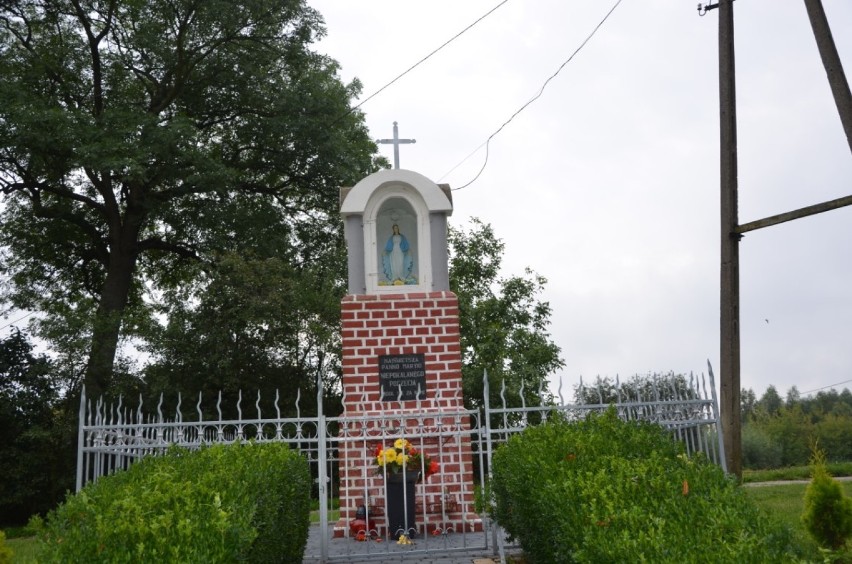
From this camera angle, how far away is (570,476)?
390 cm

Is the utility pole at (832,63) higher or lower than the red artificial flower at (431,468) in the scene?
higher

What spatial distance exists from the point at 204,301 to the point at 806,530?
1335 centimetres

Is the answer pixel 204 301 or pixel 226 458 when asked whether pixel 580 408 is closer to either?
pixel 226 458

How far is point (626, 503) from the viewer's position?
3451mm

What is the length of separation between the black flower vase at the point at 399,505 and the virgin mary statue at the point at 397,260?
2596 mm

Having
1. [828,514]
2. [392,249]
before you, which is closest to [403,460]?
[392,249]

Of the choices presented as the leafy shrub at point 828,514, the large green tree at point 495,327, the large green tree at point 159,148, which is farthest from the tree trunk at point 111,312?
the leafy shrub at point 828,514

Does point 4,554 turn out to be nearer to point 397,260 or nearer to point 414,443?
point 414,443

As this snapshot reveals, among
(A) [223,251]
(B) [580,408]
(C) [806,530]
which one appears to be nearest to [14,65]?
(A) [223,251]

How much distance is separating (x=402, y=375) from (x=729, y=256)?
394cm

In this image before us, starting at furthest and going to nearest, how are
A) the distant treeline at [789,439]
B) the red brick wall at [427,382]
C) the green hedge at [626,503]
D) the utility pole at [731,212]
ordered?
1. the distant treeline at [789,439]
2. the utility pole at [731,212]
3. the red brick wall at [427,382]
4. the green hedge at [626,503]

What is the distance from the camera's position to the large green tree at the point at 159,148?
1689 cm

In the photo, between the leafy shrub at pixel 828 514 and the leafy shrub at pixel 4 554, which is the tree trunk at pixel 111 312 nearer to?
the leafy shrub at pixel 4 554

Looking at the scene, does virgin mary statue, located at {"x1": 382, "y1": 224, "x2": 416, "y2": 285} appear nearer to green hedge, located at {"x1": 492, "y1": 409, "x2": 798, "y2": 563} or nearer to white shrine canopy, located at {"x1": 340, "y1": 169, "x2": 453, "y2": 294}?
white shrine canopy, located at {"x1": 340, "y1": 169, "x2": 453, "y2": 294}
